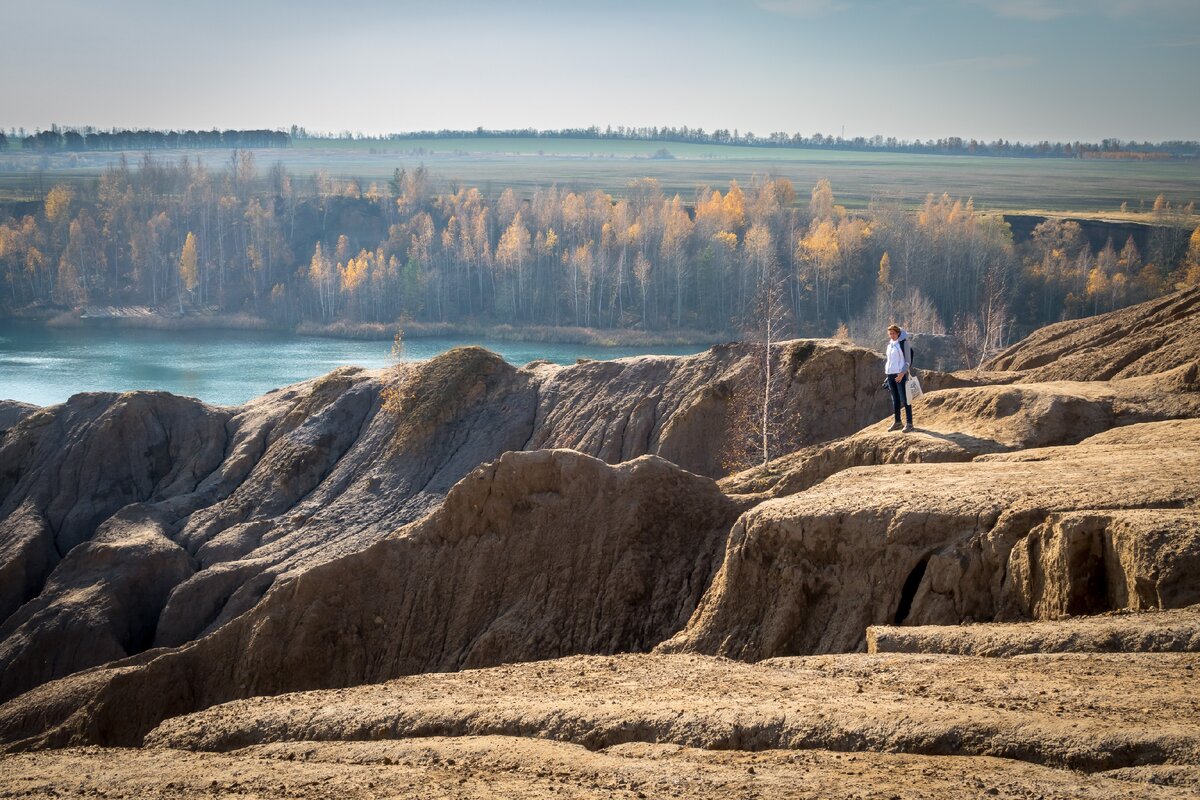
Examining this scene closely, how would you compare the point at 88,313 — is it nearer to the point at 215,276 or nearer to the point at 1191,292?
the point at 215,276

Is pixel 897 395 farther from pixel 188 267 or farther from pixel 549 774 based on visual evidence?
pixel 188 267

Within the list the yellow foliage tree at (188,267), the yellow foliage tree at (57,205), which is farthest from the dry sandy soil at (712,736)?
the yellow foliage tree at (57,205)

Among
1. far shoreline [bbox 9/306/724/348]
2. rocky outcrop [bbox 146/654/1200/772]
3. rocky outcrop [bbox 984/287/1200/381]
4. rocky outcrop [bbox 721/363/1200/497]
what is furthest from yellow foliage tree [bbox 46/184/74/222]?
rocky outcrop [bbox 146/654/1200/772]

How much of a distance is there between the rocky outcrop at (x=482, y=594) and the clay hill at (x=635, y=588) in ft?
0.26

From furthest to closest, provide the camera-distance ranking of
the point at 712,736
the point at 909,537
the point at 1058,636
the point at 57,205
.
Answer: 1. the point at 57,205
2. the point at 909,537
3. the point at 1058,636
4. the point at 712,736

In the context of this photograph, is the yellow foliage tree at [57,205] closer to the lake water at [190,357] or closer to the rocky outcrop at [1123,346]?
the lake water at [190,357]

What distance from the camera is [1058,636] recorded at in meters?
16.8

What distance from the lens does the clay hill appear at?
15.3 m

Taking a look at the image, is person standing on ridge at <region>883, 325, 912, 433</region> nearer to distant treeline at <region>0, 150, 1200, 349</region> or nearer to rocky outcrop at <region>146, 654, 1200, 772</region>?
rocky outcrop at <region>146, 654, 1200, 772</region>

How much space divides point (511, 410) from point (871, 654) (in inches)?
1382

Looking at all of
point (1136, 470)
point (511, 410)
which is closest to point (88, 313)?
point (511, 410)

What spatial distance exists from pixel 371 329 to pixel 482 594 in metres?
98.5

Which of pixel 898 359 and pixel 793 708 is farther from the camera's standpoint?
pixel 898 359

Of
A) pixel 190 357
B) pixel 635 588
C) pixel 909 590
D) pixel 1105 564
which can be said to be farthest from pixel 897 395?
pixel 190 357
